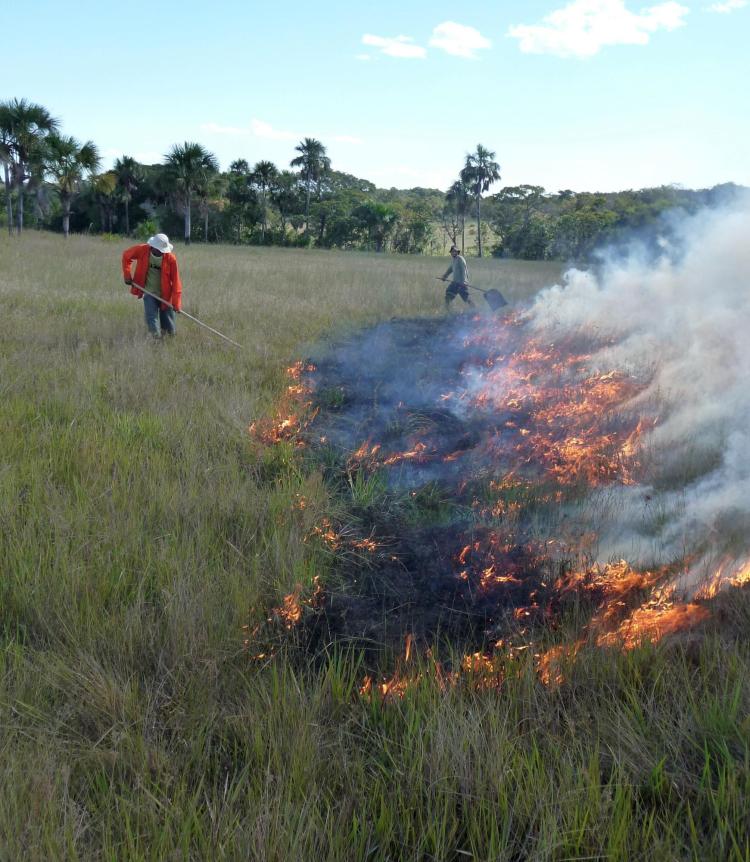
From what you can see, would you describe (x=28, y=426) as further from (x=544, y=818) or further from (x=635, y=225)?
(x=635, y=225)

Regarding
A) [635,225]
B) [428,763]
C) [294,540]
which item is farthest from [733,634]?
[635,225]

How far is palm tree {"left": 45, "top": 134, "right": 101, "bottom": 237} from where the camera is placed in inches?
1553

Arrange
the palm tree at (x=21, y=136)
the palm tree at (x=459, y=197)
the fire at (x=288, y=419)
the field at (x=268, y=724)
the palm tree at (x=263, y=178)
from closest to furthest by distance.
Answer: the field at (x=268, y=724), the fire at (x=288, y=419), the palm tree at (x=21, y=136), the palm tree at (x=263, y=178), the palm tree at (x=459, y=197)

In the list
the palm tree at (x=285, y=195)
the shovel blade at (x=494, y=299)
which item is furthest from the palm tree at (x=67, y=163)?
the shovel blade at (x=494, y=299)

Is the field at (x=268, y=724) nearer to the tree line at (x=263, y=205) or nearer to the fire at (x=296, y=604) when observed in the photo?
the fire at (x=296, y=604)

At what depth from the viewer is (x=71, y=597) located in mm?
3055

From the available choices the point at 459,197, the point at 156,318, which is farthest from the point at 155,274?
the point at 459,197

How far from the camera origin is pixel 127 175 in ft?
167

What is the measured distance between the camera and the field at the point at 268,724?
1.91 metres

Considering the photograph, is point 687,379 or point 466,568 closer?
point 466,568

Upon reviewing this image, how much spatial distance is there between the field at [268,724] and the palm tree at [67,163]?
4152cm

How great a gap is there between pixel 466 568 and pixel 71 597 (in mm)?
2044

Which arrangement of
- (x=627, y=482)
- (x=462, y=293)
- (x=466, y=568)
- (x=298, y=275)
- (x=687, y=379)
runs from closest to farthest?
(x=466, y=568), (x=627, y=482), (x=687, y=379), (x=462, y=293), (x=298, y=275)

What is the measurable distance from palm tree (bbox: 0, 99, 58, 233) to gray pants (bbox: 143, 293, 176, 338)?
32365 millimetres
